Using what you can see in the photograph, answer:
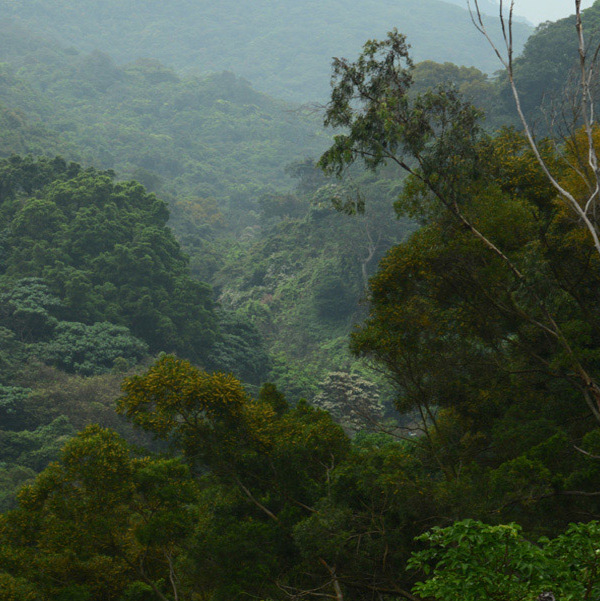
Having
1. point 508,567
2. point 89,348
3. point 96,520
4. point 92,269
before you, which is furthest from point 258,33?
point 508,567

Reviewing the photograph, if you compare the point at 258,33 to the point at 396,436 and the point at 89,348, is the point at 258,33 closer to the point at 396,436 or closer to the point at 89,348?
the point at 89,348

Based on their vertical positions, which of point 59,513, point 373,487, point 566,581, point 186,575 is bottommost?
point 186,575

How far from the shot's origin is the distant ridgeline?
4961 inches

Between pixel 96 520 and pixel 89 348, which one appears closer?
pixel 96 520

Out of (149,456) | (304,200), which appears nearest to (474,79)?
(304,200)

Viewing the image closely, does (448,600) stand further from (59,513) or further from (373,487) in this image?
(59,513)

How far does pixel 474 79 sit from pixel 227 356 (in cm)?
3038

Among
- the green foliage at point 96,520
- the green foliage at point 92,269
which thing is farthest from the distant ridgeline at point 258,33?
the green foliage at point 96,520

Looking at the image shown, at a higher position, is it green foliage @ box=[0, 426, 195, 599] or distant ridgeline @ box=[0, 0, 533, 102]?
distant ridgeline @ box=[0, 0, 533, 102]

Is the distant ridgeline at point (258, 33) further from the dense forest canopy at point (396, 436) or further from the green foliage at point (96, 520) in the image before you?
the green foliage at point (96, 520)

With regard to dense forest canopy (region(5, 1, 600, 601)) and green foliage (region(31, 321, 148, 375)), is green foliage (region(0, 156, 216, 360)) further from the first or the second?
dense forest canopy (region(5, 1, 600, 601))

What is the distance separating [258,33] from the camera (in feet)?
484

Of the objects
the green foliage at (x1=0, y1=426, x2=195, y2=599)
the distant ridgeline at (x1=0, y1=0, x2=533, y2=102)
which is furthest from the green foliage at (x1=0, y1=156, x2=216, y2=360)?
the distant ridgeline at (x1=0, y1=0, x2=533, y2=102)

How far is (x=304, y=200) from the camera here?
53.8 metres
